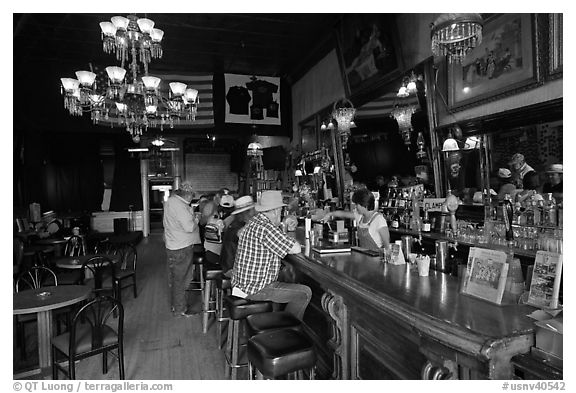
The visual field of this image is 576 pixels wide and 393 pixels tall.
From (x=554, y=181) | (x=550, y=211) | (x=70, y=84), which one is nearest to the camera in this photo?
(x=550, y=211)

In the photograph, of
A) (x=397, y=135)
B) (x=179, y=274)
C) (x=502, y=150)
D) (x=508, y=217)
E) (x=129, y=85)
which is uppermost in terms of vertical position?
(x=129, y=85)

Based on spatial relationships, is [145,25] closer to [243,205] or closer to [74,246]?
[243,205]

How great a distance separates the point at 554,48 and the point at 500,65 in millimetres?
469

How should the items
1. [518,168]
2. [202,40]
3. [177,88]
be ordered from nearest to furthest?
[518,168], [177,88], [202,40]

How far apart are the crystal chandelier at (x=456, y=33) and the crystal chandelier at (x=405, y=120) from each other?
49.0 inches

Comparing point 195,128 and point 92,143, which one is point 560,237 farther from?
point 92,143

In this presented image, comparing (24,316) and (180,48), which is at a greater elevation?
(180,48)

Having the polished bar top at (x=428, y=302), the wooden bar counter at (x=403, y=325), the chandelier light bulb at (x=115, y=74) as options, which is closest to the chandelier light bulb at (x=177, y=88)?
the chandelier light bulb at (x=115, y=74)

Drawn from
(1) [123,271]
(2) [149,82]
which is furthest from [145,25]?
(1) [123,271]

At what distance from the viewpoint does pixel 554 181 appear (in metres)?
2.29

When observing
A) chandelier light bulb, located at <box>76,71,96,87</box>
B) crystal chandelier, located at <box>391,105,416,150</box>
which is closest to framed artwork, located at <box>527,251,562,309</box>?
crystal chandelier, located at <box>391,105,416,150</box>

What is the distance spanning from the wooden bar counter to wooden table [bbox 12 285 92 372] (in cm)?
174

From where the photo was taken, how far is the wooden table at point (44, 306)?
2.61 m
